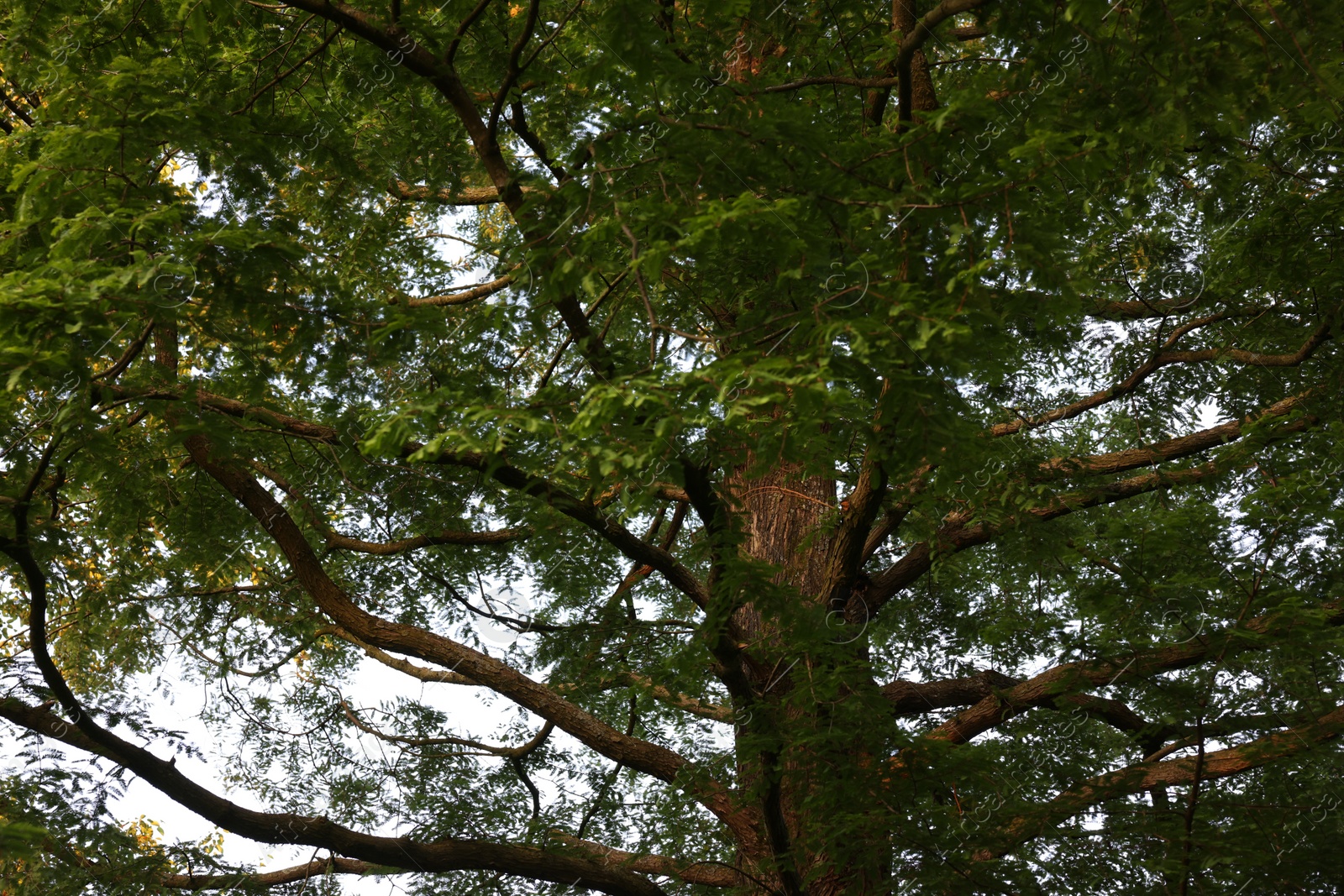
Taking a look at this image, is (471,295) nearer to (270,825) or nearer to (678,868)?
(270,825)

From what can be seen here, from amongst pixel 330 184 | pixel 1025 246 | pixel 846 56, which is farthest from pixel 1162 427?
pixel 330 184

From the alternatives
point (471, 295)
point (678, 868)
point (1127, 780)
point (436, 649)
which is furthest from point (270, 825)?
point (1127, 780)

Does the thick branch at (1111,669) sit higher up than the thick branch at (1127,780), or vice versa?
the thick branch at (1111,669)

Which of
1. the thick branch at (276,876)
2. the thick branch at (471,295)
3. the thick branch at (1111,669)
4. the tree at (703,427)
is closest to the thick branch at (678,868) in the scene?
the tree at (703,427)

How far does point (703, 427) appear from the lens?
3609 mm

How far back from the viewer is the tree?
140 inches

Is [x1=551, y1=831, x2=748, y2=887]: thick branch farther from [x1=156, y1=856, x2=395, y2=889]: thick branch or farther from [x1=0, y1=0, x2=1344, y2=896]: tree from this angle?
[x1=156, y1=856, x2=395, y2=889]: thick branch

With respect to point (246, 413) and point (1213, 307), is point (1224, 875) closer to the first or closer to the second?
point (1213, 307)

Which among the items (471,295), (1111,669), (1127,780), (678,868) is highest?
(471,295)

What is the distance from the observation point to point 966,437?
3514mm

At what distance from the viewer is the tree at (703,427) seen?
354 cm

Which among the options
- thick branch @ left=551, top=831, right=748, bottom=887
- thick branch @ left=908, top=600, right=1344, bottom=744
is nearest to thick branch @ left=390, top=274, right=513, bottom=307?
thick branch @ left=551, top=831, right=748, bottom=887

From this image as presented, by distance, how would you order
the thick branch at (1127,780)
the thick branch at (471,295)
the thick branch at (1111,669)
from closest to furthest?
the thick branch at (1111,669), the thick branch at (1127,780), the thick branch at (471,295)

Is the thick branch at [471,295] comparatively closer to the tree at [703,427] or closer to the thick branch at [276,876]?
the tree at [703,427]
